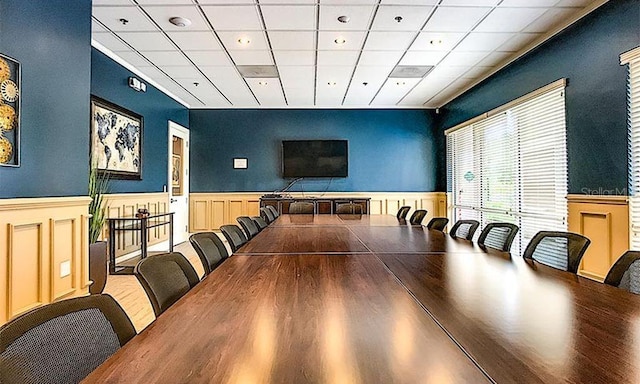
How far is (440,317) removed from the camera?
119 centimetres

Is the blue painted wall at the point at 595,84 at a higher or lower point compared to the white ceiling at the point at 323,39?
lower

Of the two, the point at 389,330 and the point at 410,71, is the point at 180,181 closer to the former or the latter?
the point at 410,71

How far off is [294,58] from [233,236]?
3.27 metres

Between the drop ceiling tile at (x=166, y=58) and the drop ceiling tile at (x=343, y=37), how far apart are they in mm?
1830

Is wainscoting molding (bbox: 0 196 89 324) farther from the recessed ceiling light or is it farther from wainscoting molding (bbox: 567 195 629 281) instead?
wainscoting molding (bbox: 567 195 629 281)

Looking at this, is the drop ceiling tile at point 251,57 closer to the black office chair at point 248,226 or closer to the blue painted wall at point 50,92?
the blue painted wall at point 50,92

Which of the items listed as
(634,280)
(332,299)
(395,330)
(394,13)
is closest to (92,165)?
(394,13)

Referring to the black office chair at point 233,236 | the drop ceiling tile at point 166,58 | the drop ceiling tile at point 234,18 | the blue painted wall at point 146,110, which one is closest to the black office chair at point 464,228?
the black office chair at point 233,236

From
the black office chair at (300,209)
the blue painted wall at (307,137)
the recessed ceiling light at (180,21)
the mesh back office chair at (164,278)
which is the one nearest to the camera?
the mesh back office chair at (164,278)

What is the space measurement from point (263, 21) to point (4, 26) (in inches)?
85.8

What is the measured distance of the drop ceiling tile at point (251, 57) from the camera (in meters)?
5.12

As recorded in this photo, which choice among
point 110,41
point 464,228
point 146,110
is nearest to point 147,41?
point 110,41

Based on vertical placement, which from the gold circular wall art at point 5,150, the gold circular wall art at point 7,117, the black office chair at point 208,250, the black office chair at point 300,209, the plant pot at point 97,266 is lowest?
the plant pot at point 97,266

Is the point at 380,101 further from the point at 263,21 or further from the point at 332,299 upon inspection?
the point at 332,299
